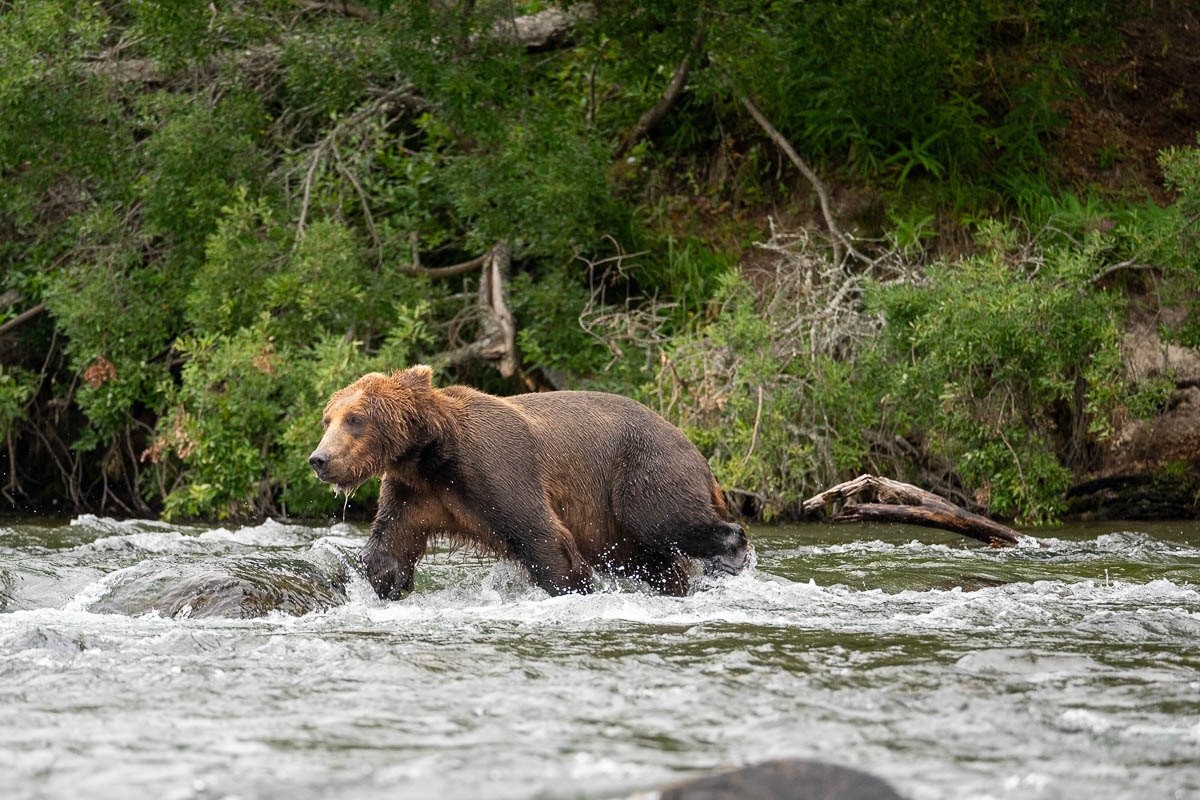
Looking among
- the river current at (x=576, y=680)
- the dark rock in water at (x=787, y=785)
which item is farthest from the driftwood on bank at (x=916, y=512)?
the dark rock in water at (x=787, y=785)

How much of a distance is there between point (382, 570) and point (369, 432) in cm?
71

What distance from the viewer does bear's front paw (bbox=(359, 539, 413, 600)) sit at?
21.6 ft

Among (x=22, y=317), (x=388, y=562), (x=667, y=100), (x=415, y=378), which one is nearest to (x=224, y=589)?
(x=388, y=562)

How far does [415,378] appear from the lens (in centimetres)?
659

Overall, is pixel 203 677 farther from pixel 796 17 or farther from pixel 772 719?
pixel 796 17

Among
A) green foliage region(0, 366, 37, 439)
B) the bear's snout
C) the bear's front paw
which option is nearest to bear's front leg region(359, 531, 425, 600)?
the bear's front paw

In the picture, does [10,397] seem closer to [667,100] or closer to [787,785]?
[667,100]

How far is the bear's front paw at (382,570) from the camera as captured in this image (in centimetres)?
659

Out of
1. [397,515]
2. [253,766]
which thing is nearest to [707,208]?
[397,515]

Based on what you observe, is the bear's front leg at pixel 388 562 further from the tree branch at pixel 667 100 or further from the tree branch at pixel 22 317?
the tree branch at pixel 22 317

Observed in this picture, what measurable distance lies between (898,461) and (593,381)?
8.02 ft

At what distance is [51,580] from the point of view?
690 centimetres

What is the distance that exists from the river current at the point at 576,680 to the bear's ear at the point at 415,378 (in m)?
0.95

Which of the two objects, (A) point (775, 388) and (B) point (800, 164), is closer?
(A) point (775, 388)
